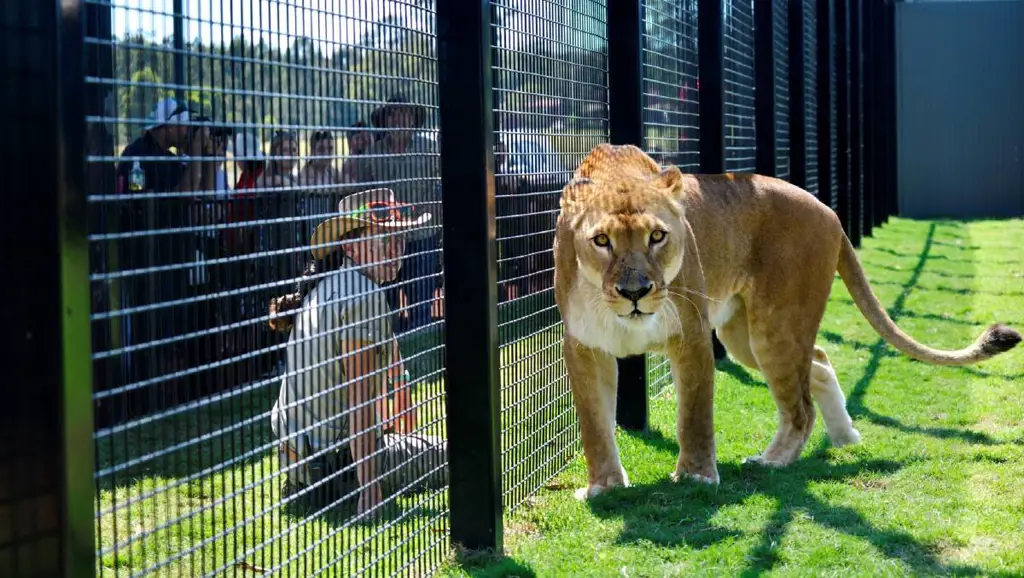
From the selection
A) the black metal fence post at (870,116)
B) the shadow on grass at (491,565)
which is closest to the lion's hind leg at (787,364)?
the shadow on grass at (491,565)

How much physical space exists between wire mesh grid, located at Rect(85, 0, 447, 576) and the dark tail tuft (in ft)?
8.47

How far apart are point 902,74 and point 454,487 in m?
22.8

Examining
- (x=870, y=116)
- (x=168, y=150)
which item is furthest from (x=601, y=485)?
(x=870, y=116)

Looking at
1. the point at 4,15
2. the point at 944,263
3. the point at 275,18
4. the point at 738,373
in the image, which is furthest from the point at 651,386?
the point at 944,263

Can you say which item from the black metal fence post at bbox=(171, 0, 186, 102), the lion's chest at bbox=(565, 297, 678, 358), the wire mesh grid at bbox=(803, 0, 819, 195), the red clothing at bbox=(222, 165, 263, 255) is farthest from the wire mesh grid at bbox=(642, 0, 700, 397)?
the wire mesh grid at bbox=(803, 0, 819, 195)

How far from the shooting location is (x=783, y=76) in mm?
13203

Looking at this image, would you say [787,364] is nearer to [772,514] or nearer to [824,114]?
[772,514]

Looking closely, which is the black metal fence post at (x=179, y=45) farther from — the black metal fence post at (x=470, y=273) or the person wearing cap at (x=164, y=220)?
the black metal fence post at (x=470, y=273)

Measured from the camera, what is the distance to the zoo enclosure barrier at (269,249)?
7.50ft

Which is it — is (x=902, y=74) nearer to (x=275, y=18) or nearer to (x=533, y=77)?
(x=533, y=77)

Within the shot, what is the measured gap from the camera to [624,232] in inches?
188

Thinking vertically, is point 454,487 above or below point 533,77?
below

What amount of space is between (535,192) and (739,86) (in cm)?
519

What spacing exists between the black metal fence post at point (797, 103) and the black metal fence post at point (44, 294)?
1009 centimetres
